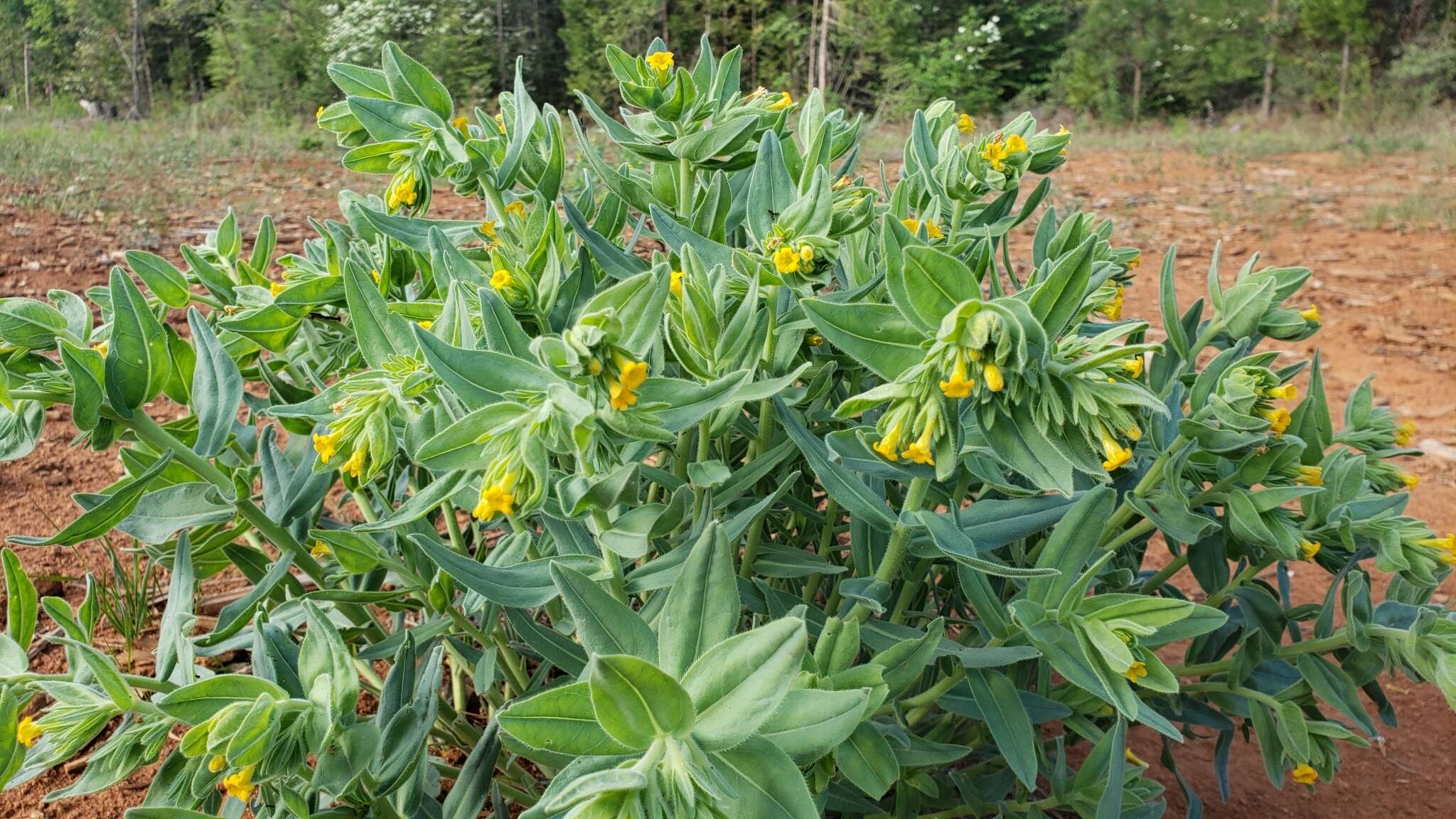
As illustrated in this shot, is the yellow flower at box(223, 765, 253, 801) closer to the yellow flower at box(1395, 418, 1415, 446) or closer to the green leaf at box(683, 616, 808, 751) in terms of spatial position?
the green leaf at box(683, 616, 808, 751)

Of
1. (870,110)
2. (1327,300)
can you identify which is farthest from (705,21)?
(1327,300)

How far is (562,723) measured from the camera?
95cm

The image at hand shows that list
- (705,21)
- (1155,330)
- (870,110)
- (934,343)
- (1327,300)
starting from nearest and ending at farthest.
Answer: (934,343) → (1155,330) → (1327,300) → (870,110) → (705,21)

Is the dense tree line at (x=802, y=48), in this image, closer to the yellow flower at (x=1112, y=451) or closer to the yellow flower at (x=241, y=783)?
the yellow flower at (x=1112, y=451)

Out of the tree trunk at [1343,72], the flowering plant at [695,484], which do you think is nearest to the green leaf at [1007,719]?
the flowering plant at [695,484]

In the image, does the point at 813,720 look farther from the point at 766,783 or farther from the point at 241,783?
the point at 241,783

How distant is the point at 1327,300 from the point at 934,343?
6018mm

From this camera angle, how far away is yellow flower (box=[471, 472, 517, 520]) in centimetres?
98

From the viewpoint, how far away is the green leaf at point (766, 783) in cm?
95

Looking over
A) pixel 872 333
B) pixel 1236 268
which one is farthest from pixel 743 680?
pixel 1236 268

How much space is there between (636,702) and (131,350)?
0.93 m

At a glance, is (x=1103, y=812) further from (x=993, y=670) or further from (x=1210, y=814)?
(x=1210, y=814)

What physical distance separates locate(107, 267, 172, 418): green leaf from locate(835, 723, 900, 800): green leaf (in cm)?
104

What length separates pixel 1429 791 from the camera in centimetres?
233
